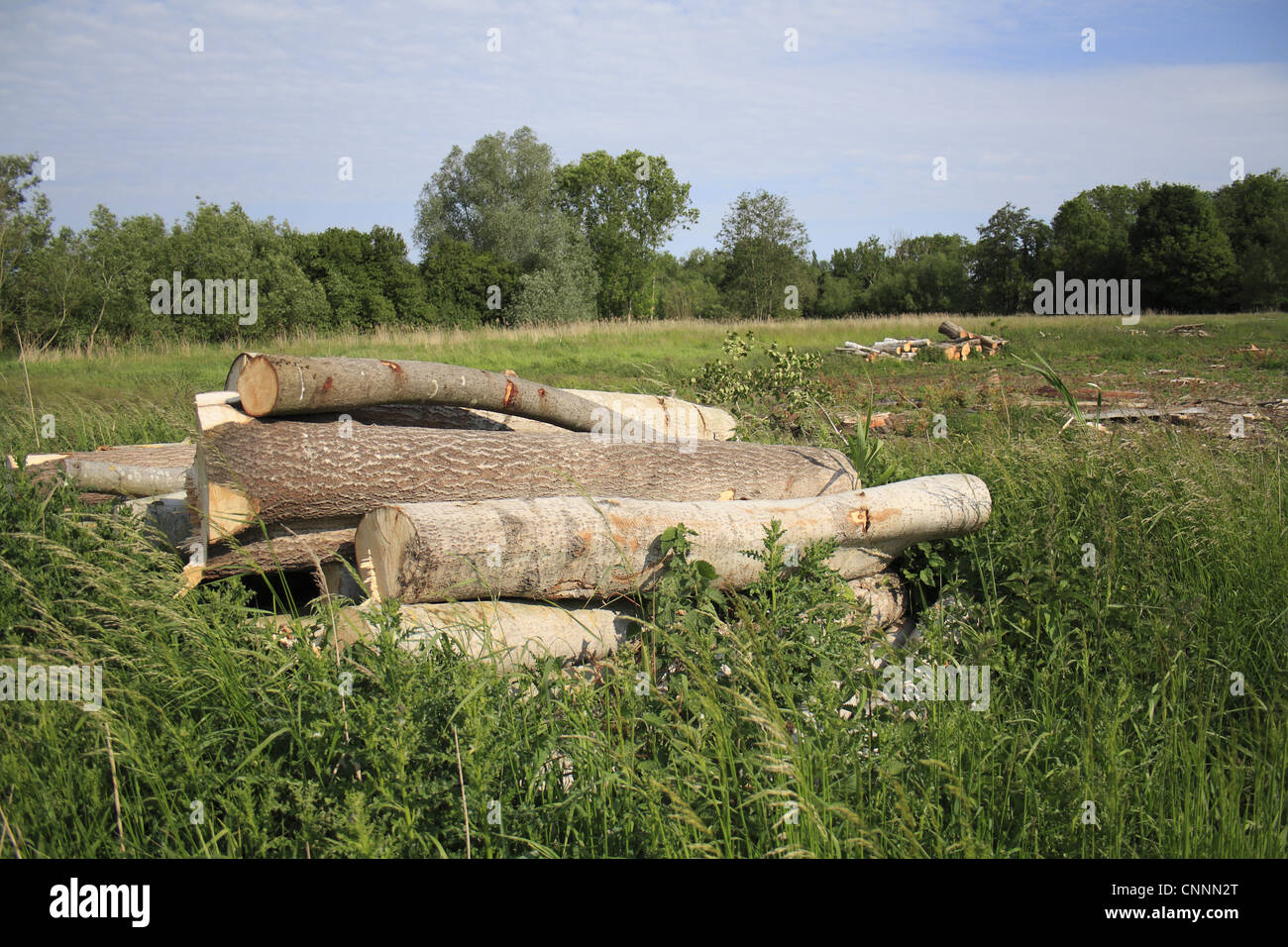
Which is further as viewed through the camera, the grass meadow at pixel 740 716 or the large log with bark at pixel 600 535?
the large log with bark at pixel 600 535

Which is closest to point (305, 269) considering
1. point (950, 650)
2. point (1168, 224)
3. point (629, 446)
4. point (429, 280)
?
point (429, 280)

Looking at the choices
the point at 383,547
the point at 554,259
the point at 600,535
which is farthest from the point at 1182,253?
the point at 383,547

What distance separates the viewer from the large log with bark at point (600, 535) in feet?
11.2

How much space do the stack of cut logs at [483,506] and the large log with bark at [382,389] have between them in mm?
13

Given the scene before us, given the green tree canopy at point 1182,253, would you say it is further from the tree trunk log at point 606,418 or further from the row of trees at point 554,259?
the tree trunk log at point 606,418

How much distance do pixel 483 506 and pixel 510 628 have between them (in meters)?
0.59

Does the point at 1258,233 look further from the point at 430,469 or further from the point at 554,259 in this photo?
the point at 430,469

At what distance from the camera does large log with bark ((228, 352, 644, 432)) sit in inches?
173

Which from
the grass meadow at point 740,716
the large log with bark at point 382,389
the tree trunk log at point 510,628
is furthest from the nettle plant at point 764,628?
the large log with bark at point 382,389

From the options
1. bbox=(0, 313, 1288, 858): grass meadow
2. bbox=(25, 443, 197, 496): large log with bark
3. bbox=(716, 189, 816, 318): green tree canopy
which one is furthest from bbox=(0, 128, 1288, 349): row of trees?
bbox=(0, 313, 1288, 858): grass meadow
